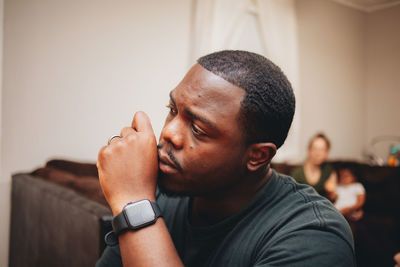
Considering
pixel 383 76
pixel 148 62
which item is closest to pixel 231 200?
pixel 148 62

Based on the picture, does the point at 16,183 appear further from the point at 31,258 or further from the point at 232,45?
the point at 232,45

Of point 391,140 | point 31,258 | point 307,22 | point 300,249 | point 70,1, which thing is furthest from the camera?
point 391,140

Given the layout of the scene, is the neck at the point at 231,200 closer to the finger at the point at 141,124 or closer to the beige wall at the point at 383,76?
the finger at the point at 141,124

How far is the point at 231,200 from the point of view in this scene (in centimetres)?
81

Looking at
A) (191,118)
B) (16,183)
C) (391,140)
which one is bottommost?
(391,140)

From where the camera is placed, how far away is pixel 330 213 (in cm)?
69

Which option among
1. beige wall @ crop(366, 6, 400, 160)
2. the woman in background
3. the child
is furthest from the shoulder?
beige wall @ crop(366, 6, 400, 160)

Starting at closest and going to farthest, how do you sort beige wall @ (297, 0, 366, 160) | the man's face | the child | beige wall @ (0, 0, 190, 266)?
1. the man's face
2. beige wall @ (0, 0, 190, 266)
3. the child
4. beige wall @ (297, 0, 366, 160)

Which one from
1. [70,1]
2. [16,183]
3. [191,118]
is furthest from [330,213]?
[70,1]

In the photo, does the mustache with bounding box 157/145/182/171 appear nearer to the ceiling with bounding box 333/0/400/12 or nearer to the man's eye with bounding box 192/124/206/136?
the man's eye with bounding box 192/124/206/136

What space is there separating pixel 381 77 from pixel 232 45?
291 centimetres

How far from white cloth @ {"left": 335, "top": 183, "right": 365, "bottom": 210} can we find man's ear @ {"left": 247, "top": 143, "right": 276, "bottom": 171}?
2578mm

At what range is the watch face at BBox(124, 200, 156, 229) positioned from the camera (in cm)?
63

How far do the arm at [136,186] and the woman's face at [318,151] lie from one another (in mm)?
2595
